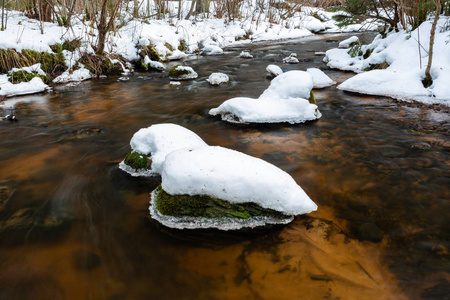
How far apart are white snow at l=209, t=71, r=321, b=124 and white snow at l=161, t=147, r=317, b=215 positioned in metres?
2.59

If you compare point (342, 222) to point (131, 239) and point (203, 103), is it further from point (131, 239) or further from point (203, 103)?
point (203, 103)

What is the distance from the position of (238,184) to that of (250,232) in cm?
46

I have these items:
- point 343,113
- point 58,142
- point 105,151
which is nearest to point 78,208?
point 105,151

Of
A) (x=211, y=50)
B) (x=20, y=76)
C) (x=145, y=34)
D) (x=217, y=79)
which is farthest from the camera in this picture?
(x=211, y=50)

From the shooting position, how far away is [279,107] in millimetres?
5242

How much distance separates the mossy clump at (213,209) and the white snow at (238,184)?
5 centimetres

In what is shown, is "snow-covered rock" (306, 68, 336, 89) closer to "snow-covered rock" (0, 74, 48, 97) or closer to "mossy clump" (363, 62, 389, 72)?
"mossy clump" (363, 62, 389, 72)

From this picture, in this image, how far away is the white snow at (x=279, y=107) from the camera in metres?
5.09

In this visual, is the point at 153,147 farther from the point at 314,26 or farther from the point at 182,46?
the point at 314,26

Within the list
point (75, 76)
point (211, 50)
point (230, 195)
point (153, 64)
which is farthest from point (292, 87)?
point (211, 50)

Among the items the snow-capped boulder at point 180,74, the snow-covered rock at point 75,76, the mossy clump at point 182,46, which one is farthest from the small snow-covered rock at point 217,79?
the mossy clump at point 182,46

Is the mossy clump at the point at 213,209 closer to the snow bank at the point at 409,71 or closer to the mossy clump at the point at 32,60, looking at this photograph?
the snow bank at the point at 409,71

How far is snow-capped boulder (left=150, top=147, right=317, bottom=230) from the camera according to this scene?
8.22 feet

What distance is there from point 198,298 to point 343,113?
498 centimetres
